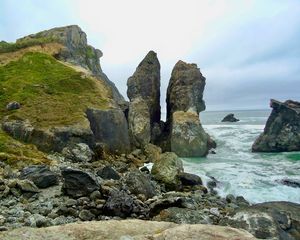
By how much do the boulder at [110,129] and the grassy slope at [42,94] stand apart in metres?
1.19

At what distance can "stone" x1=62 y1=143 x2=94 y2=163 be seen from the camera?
84.7ft

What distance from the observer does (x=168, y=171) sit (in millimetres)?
24109

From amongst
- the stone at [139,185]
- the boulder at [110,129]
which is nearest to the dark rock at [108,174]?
the stone at [139,185]

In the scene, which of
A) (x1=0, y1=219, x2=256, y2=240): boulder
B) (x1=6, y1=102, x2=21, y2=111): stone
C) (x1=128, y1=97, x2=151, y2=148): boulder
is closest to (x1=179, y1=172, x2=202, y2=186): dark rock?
(x1=6, y1=102, x2=21, y2=111): stone

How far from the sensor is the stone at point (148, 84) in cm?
5870

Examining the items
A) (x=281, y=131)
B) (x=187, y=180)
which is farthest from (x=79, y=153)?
(x=281, y=131)

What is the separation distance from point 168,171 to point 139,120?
2676 centimetres

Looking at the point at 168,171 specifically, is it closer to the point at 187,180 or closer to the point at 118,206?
the point at 187,180

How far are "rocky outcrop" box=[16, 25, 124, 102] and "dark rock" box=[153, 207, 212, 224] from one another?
36416 mm

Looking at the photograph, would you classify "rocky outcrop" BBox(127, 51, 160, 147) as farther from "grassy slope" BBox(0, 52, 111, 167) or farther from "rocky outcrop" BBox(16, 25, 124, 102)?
"grassy slope" BBox(0, 52, 111, 167)

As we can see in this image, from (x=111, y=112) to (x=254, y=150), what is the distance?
2992 cm

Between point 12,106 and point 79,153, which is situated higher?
point 12,106

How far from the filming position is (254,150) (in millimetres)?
56250

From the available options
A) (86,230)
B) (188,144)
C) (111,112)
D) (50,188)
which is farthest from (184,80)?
(86,230)
